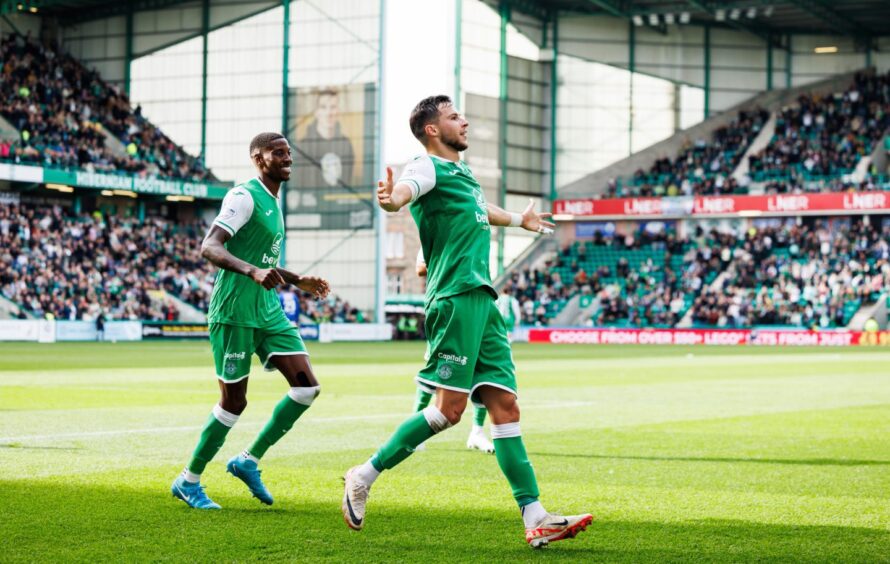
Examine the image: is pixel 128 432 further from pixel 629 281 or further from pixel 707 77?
pixel 707 77

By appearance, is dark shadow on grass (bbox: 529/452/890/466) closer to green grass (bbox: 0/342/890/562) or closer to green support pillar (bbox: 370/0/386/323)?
green grass (bbox: 0/342/890/562)

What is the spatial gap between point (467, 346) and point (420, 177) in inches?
39.9

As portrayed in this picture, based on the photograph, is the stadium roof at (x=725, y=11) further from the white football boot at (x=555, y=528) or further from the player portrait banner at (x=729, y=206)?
the white football boot at (x=555, y=528)

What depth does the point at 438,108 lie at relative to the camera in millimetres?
7129

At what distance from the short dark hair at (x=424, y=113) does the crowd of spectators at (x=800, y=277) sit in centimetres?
5039

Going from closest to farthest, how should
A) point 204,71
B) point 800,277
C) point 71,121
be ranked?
point 71,121 < point 800,277 < point 204,71

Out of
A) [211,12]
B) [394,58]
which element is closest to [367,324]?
[394,58]

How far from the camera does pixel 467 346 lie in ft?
22.2

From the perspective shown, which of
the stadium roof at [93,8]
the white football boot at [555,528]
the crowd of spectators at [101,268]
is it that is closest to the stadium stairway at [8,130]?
the crowd of spectators at [101,268]

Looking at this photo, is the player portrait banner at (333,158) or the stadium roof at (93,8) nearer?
the player portrait banner at (333,158)

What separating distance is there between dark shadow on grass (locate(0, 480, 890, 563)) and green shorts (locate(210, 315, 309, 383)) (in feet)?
3.06

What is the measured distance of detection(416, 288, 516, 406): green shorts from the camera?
6762 millimetres

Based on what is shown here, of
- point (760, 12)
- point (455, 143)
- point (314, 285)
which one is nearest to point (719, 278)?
point (760, 12)

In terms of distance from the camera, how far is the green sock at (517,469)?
6.73m
